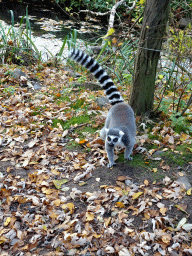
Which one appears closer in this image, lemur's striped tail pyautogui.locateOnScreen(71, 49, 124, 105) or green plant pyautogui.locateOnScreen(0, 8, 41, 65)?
lemur's striped tail pyautogui.locateOnScreen(71, 49, 124, 105)

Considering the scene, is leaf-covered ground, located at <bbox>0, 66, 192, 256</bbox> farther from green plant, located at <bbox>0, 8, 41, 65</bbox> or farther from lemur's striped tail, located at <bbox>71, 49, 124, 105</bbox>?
green plant, located at <bbox>0, 8, 41, 65</bbox>

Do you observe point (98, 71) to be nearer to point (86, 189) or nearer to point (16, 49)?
point (86, 189)

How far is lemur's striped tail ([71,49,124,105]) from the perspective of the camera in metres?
4.21

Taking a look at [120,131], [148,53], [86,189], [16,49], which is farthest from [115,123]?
[16,49]

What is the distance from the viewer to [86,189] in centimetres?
344

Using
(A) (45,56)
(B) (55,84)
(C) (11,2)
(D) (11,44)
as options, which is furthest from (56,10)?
(B) (55,84)

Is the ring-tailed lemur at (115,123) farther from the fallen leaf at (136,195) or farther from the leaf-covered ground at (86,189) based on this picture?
the fallen leaf at (136,195)

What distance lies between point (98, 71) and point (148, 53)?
3.12 feet

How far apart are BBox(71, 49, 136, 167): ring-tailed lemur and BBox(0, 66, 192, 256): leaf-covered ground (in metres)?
0.30

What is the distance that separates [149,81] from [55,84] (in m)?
3.51

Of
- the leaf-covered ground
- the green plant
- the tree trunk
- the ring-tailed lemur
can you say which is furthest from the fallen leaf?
the green plant

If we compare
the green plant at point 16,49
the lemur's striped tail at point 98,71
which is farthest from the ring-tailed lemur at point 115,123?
the green plant at point 16,49

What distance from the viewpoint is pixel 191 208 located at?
2.97m

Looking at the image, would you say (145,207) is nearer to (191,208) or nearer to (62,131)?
(191,208)
